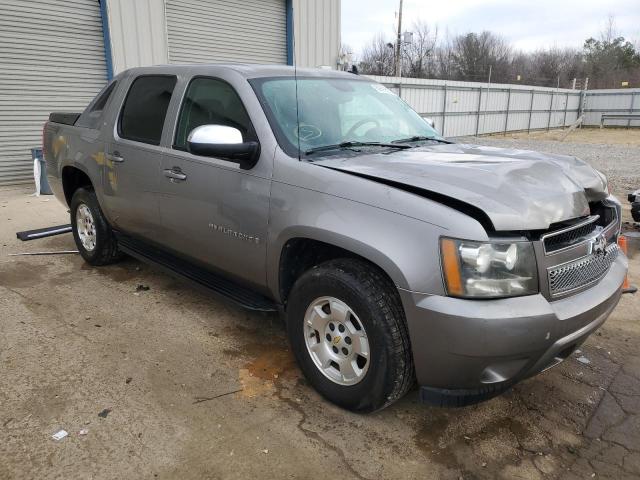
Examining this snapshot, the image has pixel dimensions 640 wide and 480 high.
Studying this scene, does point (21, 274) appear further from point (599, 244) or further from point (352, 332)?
point (599, 244)

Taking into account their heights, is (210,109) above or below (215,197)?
above

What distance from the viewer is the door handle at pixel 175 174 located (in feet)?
11.8

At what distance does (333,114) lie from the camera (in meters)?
3.47

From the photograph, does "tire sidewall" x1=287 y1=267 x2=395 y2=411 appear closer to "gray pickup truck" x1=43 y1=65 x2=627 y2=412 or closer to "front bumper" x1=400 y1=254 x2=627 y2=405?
"gray pickup truck" x1=43 y1=65 x2=627 y2=412

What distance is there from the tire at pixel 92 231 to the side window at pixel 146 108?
0.92m

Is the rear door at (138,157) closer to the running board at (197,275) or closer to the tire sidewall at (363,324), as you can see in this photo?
the running board at (197,275)

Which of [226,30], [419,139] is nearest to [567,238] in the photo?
[419,139]

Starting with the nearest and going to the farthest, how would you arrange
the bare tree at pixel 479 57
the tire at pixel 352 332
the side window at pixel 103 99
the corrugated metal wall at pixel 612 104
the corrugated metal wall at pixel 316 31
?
the tire at pixel 352 332
the side window at pixel 103 99
the corrugated metal wall at pixel 316 31
the corrugated metal wall at pixel 612 104
the bare tree at pixel 479 57

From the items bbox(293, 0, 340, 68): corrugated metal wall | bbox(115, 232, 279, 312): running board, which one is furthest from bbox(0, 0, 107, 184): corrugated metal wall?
bbox(115, 232, 279, 312): running board

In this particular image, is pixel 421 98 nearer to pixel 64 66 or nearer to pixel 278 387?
pixel 64 66

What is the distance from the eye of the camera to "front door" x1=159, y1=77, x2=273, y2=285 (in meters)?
3.12

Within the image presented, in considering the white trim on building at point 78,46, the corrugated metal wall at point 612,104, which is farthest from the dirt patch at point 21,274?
the corrugated metal wall at point 612,104

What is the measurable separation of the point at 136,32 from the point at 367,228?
1027cm

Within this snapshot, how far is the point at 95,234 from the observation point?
497 cm
